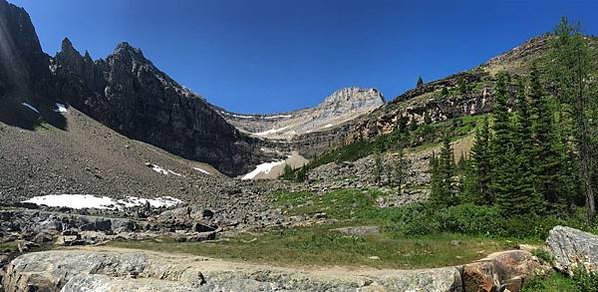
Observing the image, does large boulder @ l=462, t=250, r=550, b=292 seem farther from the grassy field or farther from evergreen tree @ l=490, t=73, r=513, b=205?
evergreen tree @ l=490, t=73, r=513, b=205

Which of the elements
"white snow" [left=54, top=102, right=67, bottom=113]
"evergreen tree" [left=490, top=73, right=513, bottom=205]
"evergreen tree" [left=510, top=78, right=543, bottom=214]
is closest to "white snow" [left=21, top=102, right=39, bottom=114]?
"white snow" [left=54, top=102, right=67, bottom=113]

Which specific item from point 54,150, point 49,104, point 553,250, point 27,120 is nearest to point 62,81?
point 49,104

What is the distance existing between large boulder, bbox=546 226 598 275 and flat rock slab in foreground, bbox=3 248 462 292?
5757 millimetres

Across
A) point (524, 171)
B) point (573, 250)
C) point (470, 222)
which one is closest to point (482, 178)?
point (524, 171)

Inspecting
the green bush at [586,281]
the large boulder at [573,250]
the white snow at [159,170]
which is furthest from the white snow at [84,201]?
the green bush at [586,281]

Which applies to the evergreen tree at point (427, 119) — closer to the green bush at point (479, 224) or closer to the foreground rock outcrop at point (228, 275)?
the green bush at point (479, 224)

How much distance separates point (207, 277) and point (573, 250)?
52.5 ft

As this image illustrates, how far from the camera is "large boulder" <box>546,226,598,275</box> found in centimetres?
1791

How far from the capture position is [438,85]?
18775 centimetres

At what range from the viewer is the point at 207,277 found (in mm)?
16078

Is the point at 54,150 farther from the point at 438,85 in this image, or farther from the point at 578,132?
the point at 438,85

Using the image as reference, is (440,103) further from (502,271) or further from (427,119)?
(502,271)

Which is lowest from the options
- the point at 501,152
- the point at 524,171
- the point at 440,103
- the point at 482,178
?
the point at 482,178

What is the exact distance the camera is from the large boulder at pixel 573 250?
58.7 ft
